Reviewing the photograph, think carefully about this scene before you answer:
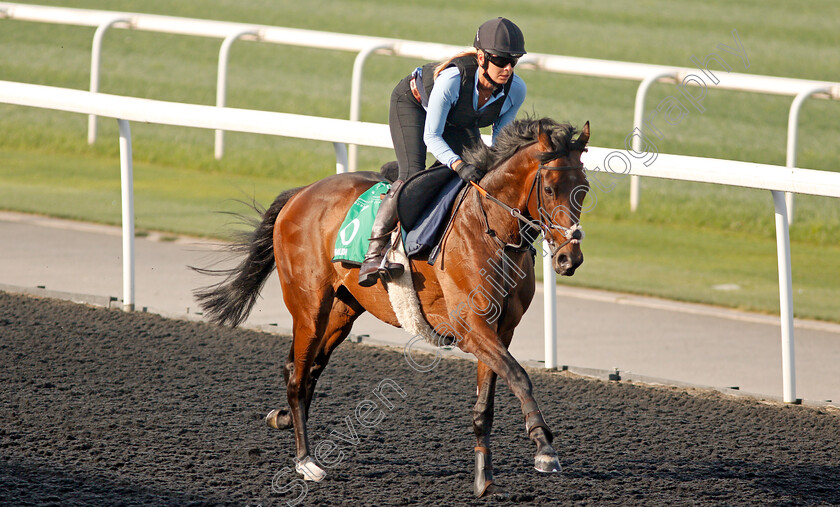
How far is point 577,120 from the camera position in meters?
14.2

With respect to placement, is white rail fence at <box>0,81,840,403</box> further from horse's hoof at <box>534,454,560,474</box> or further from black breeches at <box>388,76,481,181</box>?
horse's hoof at <box>534,454,560,474</box>

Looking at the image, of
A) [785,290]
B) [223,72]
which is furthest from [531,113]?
[785,290]

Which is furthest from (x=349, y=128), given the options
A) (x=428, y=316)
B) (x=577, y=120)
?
(x=577, y=120)

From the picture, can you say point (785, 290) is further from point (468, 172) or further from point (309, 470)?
point (309, 470)

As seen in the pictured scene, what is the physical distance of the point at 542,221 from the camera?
3943mm

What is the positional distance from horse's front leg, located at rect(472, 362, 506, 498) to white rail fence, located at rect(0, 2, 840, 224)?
474cm

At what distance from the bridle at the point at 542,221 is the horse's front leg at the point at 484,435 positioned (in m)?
0.55

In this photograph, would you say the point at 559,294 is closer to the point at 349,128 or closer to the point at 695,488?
the point at 349,128

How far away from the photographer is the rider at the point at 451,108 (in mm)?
4242

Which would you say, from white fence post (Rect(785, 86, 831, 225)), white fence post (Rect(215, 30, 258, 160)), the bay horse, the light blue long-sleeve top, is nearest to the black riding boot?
the bay horse

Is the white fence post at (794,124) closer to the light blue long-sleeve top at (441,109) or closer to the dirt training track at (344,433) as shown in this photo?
the dirt training track at (344,433)

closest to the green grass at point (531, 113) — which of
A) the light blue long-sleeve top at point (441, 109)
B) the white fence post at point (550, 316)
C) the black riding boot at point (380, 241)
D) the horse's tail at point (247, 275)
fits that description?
the white fence post at point (550, 316)

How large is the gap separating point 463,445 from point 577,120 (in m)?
9.76

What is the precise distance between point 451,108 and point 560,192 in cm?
76
